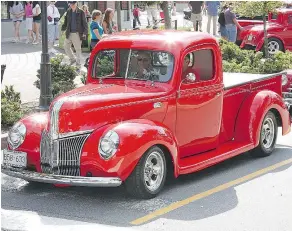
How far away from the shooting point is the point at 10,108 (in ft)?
38.0

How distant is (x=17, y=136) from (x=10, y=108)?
127 inches

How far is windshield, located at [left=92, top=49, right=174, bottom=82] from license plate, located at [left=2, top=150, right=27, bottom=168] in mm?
1612

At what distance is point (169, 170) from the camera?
8570 mm

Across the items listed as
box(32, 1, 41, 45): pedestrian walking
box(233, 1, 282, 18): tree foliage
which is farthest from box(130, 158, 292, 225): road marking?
box(32, 1, 41, 45): pedestrian walking

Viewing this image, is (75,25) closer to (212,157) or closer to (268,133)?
(268,133)

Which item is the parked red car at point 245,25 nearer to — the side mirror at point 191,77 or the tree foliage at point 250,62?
the tree foliage at point 250,62

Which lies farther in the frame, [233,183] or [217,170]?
[217,170]

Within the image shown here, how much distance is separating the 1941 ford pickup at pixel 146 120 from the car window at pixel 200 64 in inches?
0.6

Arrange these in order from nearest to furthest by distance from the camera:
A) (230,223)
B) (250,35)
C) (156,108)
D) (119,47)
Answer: (230,223) → (156,108) → (119,47) → (250,35)

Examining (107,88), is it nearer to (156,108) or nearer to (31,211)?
(156,108)

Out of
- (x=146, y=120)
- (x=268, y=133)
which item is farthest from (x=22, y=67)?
(x=146, y=120)

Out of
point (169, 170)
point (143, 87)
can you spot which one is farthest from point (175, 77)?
point (169, 170)

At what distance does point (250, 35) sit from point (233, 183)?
14.9 m

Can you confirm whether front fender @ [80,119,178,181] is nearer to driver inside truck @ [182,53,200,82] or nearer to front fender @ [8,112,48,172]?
front fender @ [8,112,48,172]
